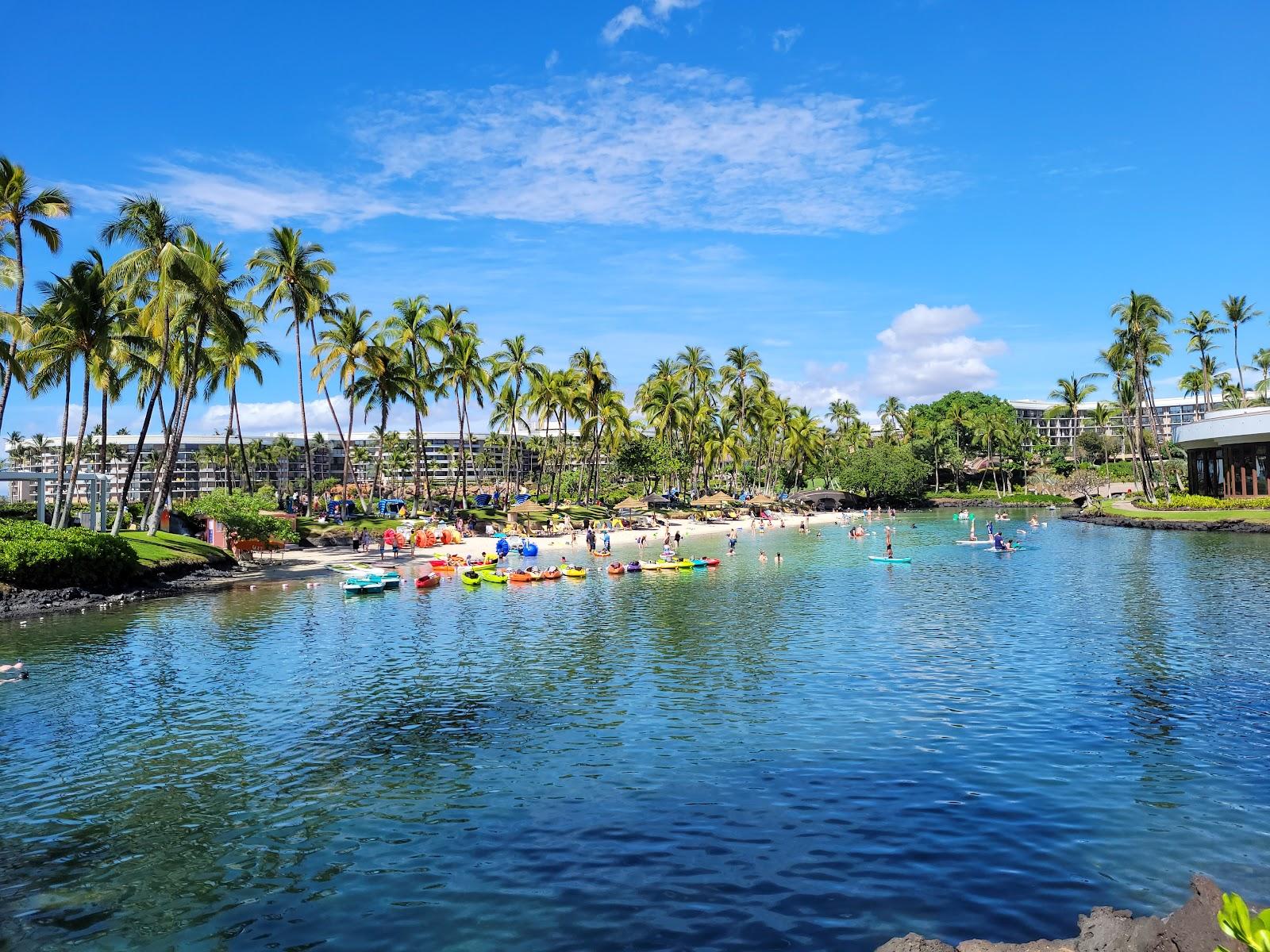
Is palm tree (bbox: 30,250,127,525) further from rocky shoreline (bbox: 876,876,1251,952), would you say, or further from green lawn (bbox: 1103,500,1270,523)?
green lawn (bbox: 1103,500,1270,523)

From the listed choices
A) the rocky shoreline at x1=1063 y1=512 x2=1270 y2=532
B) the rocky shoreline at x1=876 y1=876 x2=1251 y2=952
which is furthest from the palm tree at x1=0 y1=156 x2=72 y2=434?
the rocky shoreline at x1=1063 y1=512 x2=1270 y2=532

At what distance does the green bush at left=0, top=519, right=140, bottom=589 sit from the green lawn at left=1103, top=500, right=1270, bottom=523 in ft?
272

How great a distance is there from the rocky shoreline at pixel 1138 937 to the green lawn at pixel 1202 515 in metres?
75.7

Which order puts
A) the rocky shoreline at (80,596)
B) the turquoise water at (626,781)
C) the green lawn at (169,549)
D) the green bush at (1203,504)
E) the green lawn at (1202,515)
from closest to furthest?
1. the turquoise water at (626,781)
2. the rocky shoreline at (80,596)
3. the green lawn at (169,549)
4. the green lawn at (1202,515)
5. the green bush at (1203,504)

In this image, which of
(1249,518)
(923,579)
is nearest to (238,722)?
(923,579)

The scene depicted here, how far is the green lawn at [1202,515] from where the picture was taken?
71.4m

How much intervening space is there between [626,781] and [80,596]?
35.3 m

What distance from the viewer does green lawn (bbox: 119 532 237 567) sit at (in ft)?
154

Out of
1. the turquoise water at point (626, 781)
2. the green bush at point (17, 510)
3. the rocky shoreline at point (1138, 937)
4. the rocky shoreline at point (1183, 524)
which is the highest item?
the green bush at point (17, 510)

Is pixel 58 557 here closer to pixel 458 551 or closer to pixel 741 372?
pixel 458 551

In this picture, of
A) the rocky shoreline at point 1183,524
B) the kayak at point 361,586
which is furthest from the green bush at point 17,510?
the rocky shoreline at point 1183,524

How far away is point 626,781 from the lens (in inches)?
632

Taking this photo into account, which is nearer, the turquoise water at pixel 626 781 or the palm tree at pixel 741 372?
the turquoise water at pixel 626 781

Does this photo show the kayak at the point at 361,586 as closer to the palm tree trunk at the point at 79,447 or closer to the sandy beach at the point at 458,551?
the sandy beach at the point at 458,551
